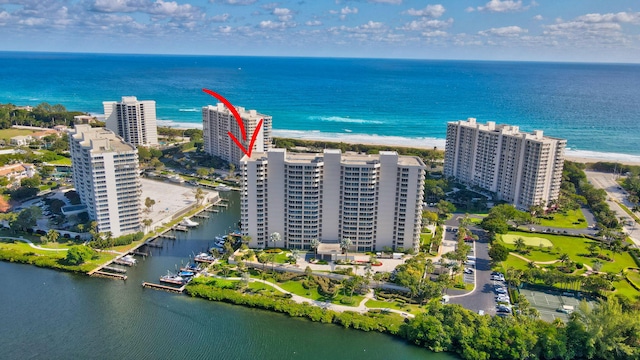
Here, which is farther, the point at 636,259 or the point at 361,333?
the point at 636,259

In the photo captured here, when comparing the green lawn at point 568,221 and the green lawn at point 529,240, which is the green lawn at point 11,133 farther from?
the green lawn at point 568,221

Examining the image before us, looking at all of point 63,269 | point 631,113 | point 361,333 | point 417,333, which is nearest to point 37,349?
point 63,269

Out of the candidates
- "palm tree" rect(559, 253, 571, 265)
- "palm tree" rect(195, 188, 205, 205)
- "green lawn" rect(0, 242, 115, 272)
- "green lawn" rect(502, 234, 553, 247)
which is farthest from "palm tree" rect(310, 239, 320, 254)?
"palm tree" rect(559, 253, 571, 265)

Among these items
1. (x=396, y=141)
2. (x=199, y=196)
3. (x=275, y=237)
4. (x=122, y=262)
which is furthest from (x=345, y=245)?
(x=396, y=141)

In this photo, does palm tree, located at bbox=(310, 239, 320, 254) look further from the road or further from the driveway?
the road

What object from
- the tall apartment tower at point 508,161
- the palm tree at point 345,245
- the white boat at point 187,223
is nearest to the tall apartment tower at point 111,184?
the white boat at point 187,223

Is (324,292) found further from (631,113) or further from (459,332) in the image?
(631,113)
